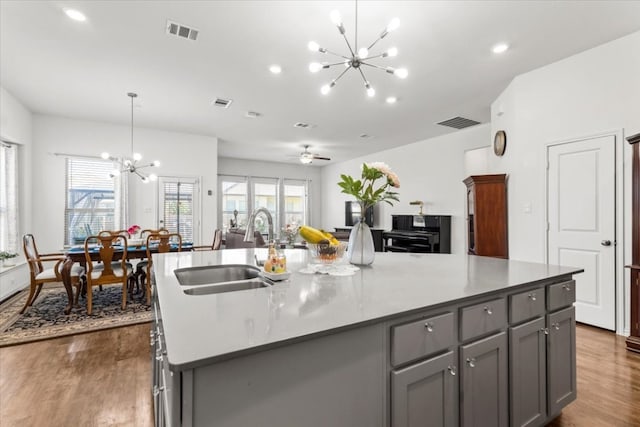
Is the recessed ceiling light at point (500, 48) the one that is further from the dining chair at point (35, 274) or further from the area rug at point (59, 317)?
the dining chair at point (35, 274)

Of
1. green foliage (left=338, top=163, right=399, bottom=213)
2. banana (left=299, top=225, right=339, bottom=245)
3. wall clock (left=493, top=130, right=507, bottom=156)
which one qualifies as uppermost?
wall clock (left=493, top=130, right=507, bottom=156)

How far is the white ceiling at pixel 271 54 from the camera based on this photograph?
262cm

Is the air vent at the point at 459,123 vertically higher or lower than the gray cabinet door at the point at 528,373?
higher

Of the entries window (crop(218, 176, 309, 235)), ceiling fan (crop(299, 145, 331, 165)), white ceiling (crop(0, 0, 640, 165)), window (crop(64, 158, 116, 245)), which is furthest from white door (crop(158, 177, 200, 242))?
ceiling fan (crop(299, 145, 331, 165))

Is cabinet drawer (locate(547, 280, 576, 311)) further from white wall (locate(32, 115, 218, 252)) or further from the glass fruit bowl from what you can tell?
white wall (locate(32, 115, 218, 252))

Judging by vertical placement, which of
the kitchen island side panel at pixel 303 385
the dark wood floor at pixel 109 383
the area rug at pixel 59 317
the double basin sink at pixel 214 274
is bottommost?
the dark wood floor at pixel 109 383

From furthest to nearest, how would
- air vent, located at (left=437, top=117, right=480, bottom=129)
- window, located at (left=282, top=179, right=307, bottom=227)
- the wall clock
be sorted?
window, located at (left=282, top=179, right=307, bottom=227)
air vent, located at (left=437, top=117, right=480, bottom=129)
the wall clock

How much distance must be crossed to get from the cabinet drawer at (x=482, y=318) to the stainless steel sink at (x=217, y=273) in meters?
1.12

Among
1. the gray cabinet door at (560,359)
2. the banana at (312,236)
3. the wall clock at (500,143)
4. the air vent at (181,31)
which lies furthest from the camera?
the wall clock at (500,143)

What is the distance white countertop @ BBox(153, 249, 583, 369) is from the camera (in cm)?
81

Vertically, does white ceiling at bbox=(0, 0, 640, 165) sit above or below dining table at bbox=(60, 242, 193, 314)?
above

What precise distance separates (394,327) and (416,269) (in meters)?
0.85

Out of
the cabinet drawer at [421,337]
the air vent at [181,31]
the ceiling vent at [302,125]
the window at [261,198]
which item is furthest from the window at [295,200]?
the cabinet drawer at [421,337]

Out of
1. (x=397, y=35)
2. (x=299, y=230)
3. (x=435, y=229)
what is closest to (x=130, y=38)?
(x=397, y=35)
